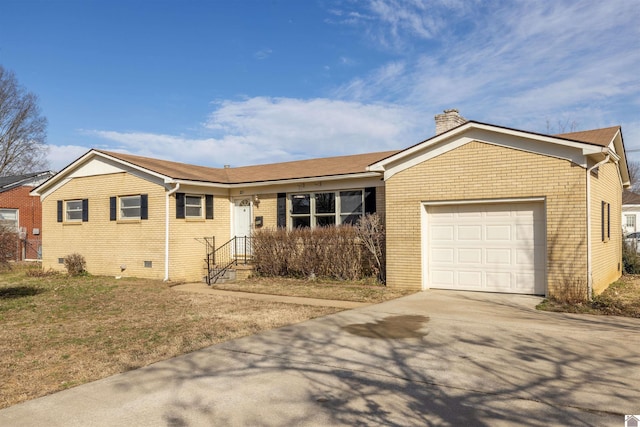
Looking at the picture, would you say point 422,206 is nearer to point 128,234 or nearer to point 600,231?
point 600,231

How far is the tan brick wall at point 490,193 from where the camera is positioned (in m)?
10.1

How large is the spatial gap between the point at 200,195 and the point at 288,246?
4.16m

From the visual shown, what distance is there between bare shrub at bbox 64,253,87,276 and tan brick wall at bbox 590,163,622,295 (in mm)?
16663

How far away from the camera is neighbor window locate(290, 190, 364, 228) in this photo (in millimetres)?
15305

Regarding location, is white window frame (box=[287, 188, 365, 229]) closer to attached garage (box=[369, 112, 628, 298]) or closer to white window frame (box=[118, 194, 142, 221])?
attached garage (box=[369, 112, 628, 298])

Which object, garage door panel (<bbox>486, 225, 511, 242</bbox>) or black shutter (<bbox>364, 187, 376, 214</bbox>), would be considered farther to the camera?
black shutter (<bbox>364, 187, 376, 214</bbox>)

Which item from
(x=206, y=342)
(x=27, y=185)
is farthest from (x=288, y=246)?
(x=27, y=185)

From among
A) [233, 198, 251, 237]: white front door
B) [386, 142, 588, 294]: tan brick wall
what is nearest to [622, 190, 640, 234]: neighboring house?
[386, 142, 588, 294]: tan brick wall

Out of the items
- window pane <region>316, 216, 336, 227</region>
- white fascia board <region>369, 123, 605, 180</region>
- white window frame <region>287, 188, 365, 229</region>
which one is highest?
white fascia board <region>369, 123, 605, 180</region>

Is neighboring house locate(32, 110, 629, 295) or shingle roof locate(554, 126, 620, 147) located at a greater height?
shingle roof locate(554, 126, 620, 147)

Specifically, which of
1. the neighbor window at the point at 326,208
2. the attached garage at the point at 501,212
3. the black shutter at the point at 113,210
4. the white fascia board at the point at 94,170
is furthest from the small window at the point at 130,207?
the attached garage at the point at 501,212

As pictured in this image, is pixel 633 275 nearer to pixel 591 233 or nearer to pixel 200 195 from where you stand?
pixel 591 233

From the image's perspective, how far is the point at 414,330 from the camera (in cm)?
768

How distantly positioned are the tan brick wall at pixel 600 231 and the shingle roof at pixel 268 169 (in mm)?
6375
